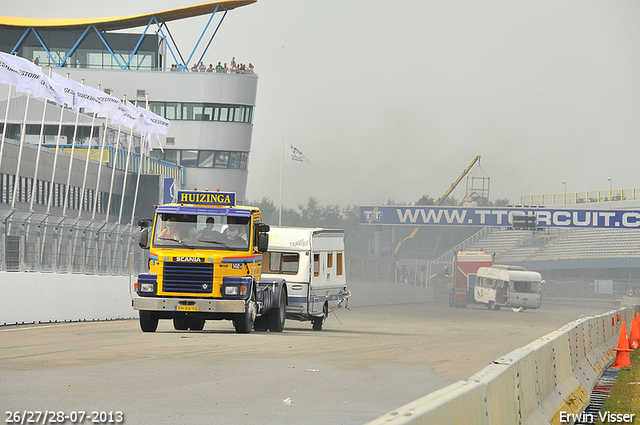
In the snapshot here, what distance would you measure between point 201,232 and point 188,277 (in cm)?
105

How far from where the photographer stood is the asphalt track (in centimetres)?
882

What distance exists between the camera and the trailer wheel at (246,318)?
19.3 m

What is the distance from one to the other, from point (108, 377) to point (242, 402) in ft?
8.39

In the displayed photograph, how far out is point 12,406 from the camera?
856cm

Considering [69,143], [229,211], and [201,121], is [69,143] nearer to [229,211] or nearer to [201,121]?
[201,121]

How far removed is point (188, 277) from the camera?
61.7ft

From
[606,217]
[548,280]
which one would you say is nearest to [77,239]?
[606,217]

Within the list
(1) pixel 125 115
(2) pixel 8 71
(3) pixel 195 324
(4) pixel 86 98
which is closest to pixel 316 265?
(3) pixel 195 324

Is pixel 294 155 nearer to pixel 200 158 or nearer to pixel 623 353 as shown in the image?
pixel 200 158

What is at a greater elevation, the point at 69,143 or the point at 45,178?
the point at 69,143

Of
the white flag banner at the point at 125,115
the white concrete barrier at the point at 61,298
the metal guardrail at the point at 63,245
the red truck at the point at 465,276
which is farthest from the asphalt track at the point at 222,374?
the red truck at the point at 465,276

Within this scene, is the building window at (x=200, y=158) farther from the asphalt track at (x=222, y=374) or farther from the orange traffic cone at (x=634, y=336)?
the orange traffic cone at (x=634, y=336)

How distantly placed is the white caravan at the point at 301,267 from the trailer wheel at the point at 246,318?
355 centimetres

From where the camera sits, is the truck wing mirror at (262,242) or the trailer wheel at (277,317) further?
the trailer wheel at (277,317)
